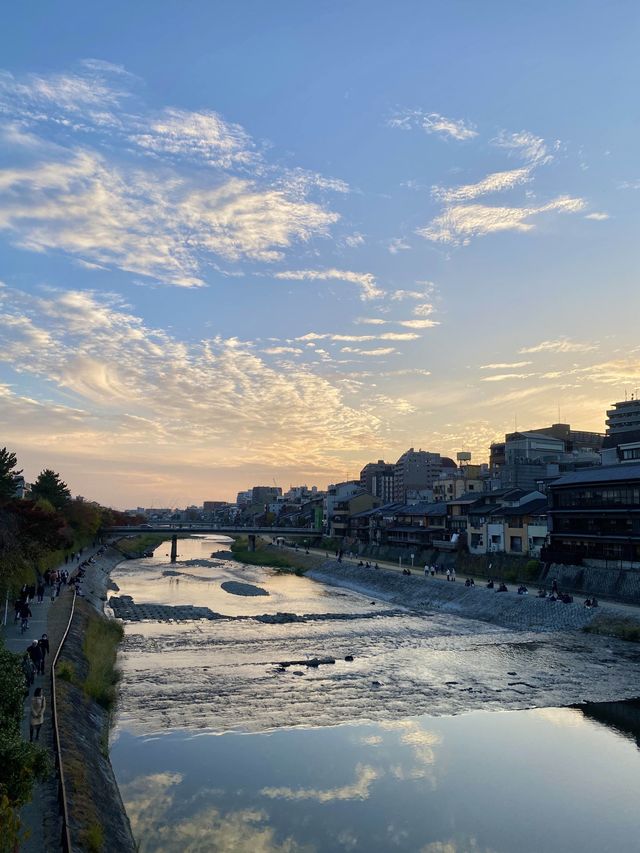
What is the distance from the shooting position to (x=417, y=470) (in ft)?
496

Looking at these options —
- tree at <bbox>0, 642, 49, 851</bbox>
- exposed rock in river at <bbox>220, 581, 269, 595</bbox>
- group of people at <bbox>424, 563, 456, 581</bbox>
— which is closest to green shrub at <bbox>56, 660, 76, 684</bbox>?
tree at <bbox>0, 642, 49, 851</bbox>

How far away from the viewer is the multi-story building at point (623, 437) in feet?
189

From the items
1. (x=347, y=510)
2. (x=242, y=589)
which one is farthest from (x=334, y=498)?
(x=242, y=589)

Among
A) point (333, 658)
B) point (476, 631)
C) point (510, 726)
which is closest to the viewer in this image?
point (510, 726)

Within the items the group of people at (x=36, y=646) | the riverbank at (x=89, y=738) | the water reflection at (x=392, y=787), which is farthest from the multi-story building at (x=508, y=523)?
the riverbank at (x=89, y=738)

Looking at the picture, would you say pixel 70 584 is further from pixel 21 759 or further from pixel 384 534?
pixel 384 534

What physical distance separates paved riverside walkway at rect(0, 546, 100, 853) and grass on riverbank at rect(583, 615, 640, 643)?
99.5 ft

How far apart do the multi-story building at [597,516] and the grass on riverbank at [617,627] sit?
23.0 ft

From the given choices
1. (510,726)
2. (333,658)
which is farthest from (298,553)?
(510,726)

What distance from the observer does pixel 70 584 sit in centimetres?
4862

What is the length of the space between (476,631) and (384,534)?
46045 mm

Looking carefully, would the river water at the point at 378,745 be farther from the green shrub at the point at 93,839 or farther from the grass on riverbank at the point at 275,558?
the grass on riverbank at the point at 275,558

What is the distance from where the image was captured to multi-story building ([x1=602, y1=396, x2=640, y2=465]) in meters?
57.6

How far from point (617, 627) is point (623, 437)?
3456 centimetres
